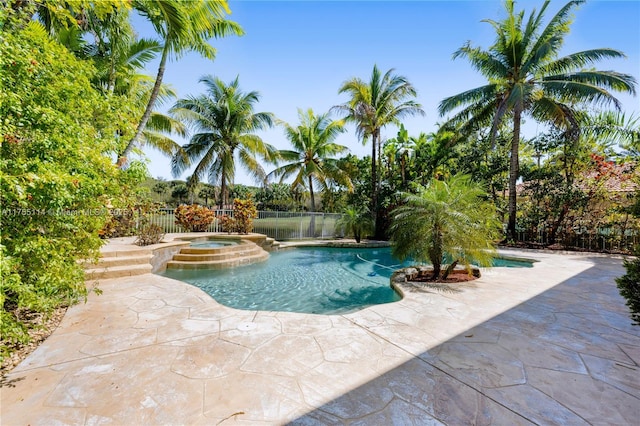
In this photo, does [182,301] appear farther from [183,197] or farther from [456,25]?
[183,197]

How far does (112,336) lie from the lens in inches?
113

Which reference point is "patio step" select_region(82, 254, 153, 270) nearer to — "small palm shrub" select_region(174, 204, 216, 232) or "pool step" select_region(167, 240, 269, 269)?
"pool step" select_region(167, 240, 269, 269)

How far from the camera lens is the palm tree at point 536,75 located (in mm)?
10273

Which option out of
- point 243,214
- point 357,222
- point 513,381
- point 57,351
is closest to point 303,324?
point 513,381

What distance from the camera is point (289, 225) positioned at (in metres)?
14.4

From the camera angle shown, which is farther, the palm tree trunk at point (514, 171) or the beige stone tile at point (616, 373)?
the palm tree trunk at point (514, 171)

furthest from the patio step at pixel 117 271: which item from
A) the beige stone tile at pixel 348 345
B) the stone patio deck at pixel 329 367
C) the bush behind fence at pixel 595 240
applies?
the bush behind fence at pixel 595 240

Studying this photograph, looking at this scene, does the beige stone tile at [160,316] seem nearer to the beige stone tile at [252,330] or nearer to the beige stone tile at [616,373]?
the beige stone tile at [252,330]

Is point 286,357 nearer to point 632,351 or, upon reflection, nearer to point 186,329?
point 186,329

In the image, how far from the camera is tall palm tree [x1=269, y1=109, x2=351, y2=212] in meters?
17.0

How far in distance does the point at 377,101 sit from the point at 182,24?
1002 cm

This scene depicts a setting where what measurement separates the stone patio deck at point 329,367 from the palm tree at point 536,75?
1054 centimetres

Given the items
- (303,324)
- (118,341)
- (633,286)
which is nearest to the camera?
(633,286)

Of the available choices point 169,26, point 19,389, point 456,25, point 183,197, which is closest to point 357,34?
point 456,25
